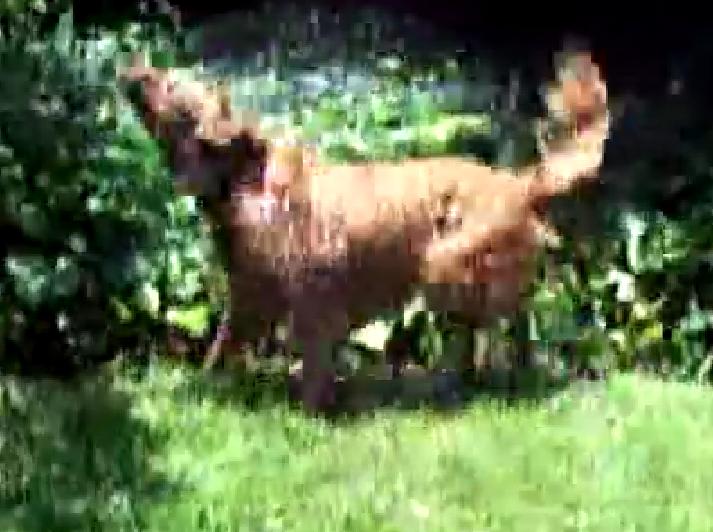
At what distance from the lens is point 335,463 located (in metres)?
A: 4.77

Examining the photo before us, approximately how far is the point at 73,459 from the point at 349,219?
111 centimetres

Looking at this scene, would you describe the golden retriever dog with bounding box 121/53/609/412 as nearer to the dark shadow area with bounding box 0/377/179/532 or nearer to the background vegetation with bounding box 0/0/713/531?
the background vegetation with bounding box 0/0/713/531

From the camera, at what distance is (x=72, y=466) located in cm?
462

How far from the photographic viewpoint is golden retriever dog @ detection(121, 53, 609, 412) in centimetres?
483

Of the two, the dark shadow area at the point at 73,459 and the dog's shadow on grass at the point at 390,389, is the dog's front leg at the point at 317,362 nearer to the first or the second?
the dog's shadow on grass at the point at 390,389

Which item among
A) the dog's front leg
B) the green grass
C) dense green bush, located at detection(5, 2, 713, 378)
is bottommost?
the green grass

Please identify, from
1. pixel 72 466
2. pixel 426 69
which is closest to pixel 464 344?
pixel 72 466

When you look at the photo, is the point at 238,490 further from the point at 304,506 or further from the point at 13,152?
the point at 13,152

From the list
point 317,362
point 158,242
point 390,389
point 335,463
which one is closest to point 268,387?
point 317,362

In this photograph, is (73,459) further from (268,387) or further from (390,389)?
(390,389)

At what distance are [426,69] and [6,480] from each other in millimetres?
5241

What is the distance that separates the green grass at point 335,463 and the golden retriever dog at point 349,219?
12.8 inches

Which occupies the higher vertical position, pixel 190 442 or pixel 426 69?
pixel 426 69

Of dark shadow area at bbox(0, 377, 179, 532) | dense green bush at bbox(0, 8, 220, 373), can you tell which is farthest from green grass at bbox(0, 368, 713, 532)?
dense green bush at bbox(0, 8, 220, 373)
